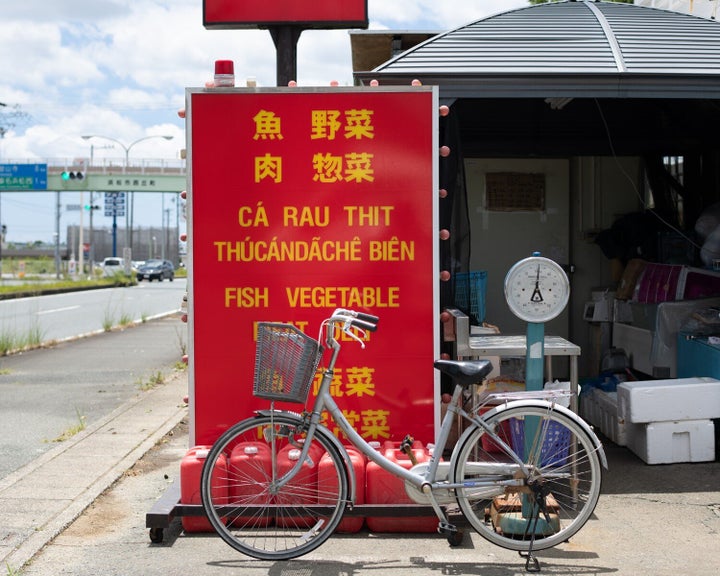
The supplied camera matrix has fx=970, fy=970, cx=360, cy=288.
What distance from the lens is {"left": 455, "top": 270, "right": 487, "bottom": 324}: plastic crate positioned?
7.87m

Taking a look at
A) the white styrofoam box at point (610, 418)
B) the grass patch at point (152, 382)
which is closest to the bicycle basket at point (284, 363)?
the white styrofoam box at point (610, 418)

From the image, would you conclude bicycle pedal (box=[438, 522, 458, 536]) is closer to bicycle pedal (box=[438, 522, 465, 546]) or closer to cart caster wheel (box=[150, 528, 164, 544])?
bicycle pedal (box=[438, 522, 465, 546])

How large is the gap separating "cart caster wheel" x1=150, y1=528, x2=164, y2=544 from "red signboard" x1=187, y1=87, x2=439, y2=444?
736 mm

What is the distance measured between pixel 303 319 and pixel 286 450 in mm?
979

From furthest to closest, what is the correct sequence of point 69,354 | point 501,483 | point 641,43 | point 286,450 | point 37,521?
point 69,354, point 641,43, point 37,521, point 286,450, point 501,483

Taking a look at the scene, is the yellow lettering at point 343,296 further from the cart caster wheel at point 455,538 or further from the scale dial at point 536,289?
the cart caster wheel at point 455,538

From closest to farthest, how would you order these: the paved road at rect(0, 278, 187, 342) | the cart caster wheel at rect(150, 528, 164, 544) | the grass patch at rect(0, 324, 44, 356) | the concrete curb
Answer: the cart caster wheel at rect(150, 528, 164, 544), the concrete curb, the grass patch at rect(0, 324, 44, 356), the paved road at rect(0, 278, 187, 342)

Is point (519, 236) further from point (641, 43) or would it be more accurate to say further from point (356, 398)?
point (356, 398)

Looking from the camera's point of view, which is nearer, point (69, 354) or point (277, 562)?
point (277, 562)

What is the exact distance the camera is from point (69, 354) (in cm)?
1712

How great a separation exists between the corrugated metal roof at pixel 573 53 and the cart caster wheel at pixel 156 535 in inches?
138

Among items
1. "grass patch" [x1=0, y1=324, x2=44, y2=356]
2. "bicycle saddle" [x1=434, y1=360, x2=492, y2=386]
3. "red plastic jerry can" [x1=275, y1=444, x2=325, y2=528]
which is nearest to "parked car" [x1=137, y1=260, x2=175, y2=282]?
"grass patch" [x1=0, y1=324, x2=44, y2=356]

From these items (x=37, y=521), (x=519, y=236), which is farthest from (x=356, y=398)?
(x=519, y=236)

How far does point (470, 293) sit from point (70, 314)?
22.4 m
